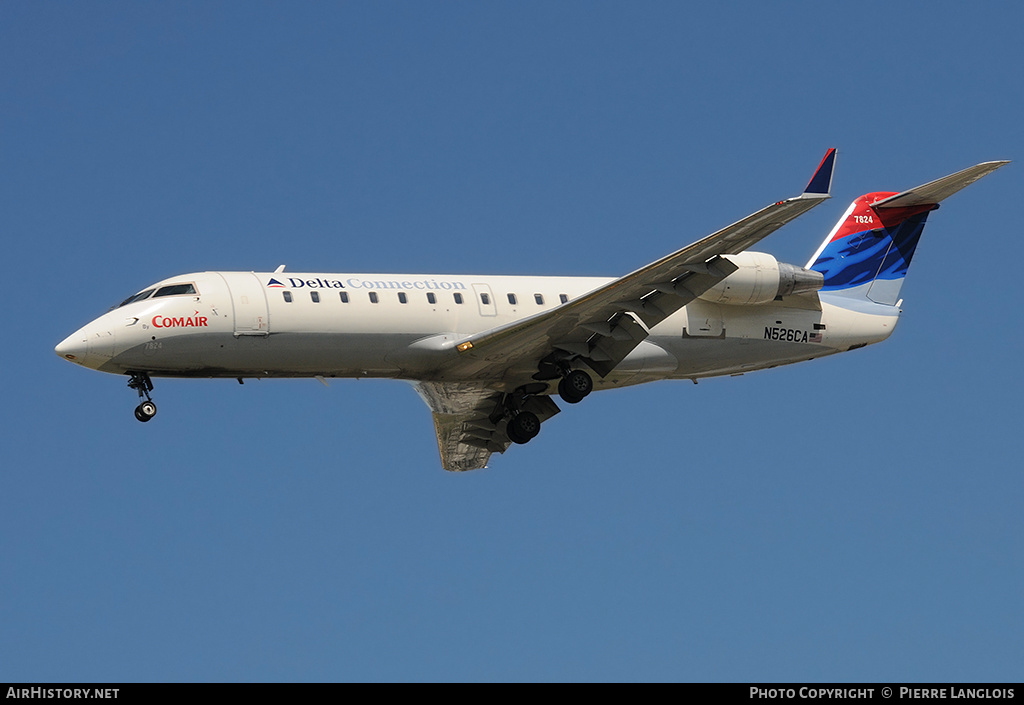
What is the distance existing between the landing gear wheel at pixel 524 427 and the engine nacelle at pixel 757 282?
13.6 feet

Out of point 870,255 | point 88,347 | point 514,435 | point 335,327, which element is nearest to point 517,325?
point 335,327

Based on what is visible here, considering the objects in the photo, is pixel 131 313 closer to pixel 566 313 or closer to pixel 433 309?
pixel 433 309

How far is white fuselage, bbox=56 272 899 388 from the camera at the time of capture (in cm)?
2417

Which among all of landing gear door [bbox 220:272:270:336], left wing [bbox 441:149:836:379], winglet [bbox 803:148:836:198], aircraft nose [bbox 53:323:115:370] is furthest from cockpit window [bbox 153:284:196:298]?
winglet [bbox 803:148:836:198]

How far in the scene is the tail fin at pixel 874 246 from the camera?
2948 cm

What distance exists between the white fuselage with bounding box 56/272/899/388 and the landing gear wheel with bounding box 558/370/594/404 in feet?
2.66

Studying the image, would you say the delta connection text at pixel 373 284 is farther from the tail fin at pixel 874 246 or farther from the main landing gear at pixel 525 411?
the tail fin at pixel 874 246

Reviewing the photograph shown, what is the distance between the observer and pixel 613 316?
25625 millimetres

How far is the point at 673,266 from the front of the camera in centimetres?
2439
